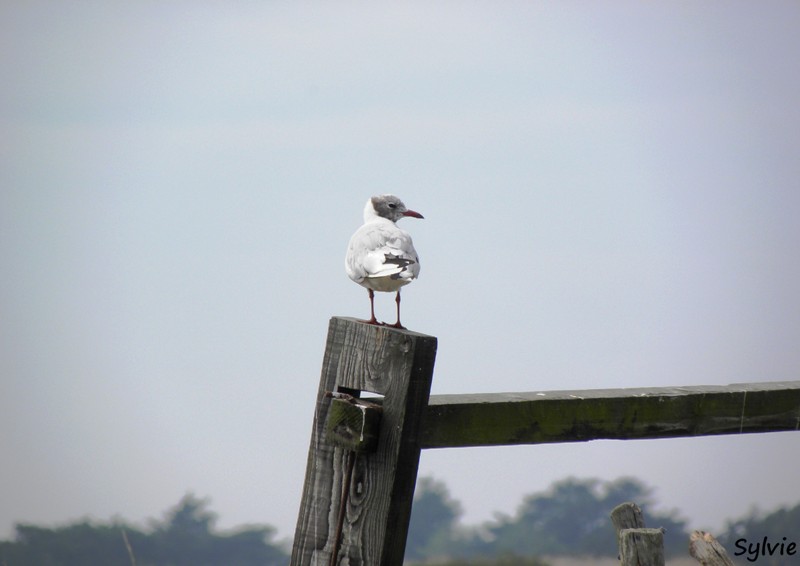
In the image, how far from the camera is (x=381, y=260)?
8.50 feet

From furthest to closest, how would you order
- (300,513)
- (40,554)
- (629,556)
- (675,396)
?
1. (40,554)
2. (629,556)
3. (675,396)
4. (300,513)

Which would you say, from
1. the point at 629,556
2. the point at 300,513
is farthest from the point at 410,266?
the point at 629,556

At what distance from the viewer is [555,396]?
8.16ft

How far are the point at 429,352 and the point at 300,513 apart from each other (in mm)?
562

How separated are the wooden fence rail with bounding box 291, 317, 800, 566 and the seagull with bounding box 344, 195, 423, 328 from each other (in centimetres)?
24

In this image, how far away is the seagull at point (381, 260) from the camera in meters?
2.57

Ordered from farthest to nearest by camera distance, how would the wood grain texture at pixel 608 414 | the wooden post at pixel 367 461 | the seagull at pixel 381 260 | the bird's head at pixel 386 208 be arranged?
the bird's head at pixel 386 208 → the seagull at pixel 381 260 → the wood grain texture at pixel 608 414 → the wooden post at pixel 367 461

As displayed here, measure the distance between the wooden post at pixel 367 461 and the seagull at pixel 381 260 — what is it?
0.21m

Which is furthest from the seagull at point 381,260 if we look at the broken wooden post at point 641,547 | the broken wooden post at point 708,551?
the broken wooden post at point 708,551

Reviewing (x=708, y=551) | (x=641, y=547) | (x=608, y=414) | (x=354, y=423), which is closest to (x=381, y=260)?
(x=354, y=423)

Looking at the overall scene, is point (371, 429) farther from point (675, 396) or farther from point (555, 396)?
point (675, 396)

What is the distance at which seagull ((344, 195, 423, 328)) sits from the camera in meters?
2.57

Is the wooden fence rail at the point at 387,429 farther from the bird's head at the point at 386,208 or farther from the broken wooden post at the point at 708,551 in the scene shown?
the bird's head at the point at 386,208

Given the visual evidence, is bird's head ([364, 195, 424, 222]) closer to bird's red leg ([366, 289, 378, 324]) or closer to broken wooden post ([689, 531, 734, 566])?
bird's red leg ([366, 289, 378, 324])
